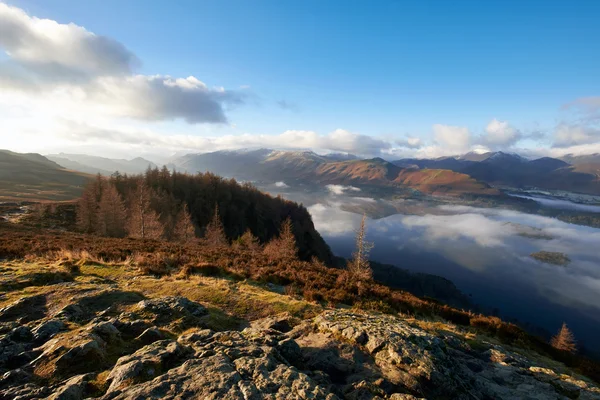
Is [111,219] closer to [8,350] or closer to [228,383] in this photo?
[8,350]

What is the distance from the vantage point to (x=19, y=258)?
18562 mm

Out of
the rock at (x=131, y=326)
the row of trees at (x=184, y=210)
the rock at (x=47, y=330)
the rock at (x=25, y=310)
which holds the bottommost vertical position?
the row of trees at (x=184, y=210)

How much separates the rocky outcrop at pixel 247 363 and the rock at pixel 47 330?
28mm

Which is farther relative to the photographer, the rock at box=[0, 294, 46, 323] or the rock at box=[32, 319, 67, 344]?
the rock at box=[0, 294, 46, 323]

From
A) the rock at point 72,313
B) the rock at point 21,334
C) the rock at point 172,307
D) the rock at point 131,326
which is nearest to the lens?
the rock at point 21,334

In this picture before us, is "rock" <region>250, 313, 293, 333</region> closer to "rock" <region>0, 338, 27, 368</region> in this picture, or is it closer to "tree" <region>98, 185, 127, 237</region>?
"rock" <region>0, 338, 27, 368</region>

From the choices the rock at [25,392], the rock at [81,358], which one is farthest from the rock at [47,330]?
the rock at [25,392]

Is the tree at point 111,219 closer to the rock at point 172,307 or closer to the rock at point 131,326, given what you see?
the rock at point 172,307

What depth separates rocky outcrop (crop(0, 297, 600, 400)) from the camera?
5535 millimetres

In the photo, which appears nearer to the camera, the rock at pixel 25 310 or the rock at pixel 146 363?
the rock at pixel 146 363

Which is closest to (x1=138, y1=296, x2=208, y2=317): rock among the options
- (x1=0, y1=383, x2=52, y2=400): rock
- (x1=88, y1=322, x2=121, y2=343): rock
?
(x1=88, y1=322, x2=121, y2=343): rock

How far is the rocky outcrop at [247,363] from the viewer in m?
5.54

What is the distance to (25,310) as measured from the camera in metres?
9.62

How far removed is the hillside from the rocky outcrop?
1.3 inches
